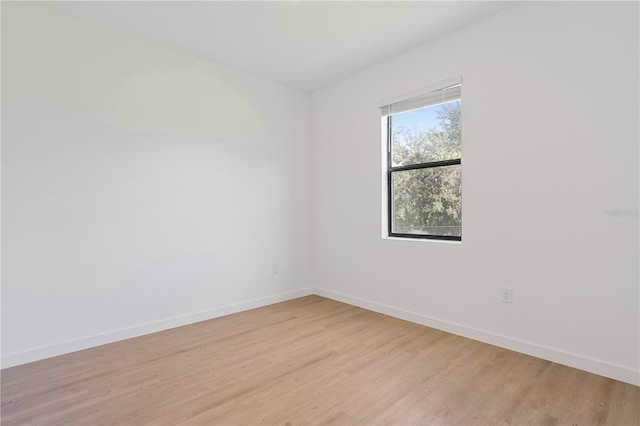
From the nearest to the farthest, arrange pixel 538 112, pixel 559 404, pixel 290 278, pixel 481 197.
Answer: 1. pixel 559 404
2. pixel 538 112
3. pixel 481 197
4. pixel 290 278

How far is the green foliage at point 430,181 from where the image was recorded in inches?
118

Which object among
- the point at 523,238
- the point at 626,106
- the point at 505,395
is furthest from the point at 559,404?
the point at 626,106

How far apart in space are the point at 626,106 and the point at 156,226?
366 cm

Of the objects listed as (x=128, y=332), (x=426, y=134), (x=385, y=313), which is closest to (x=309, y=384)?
(x=385, y=313)

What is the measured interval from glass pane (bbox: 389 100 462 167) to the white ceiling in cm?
64

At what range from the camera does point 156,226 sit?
305 centimetres

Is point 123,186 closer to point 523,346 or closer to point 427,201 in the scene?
point 427,201

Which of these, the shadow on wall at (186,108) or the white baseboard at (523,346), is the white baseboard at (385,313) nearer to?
the white baseboard at (523,346)

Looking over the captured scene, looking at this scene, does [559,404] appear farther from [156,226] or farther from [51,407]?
[156,226]

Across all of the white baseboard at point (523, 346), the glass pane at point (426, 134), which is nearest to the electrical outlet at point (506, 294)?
the white baseboard at point (523, 346)

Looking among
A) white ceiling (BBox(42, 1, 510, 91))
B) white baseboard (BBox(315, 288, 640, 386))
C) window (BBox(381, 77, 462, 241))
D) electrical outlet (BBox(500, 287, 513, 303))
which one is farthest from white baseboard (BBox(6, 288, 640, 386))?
white ceiling (BBox(42, 1, 510, 91))

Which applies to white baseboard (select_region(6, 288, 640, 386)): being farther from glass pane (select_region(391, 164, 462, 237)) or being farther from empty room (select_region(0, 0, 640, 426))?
glass pane (select_region(391, 164, 462, 237))

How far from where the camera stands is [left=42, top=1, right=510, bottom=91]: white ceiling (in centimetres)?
251

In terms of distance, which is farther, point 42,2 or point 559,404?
point 42,2
